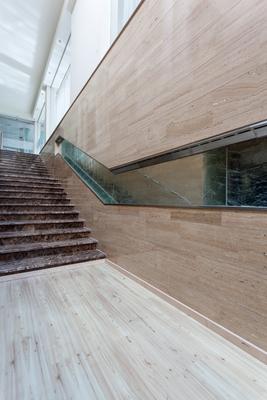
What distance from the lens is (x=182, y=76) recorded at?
1725mm

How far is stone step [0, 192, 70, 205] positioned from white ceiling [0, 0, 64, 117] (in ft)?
17.6

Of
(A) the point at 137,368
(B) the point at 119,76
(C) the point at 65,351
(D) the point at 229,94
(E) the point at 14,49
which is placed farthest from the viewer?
(E) the point at 14,49

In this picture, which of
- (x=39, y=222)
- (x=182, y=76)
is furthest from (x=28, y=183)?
(x=182, y=76)

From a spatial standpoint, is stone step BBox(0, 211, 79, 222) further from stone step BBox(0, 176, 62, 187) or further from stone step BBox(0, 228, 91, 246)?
stone step BBox(0, 176, 62, 187)

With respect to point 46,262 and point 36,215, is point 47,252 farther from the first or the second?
point 36,215

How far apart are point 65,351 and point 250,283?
44.1 inches

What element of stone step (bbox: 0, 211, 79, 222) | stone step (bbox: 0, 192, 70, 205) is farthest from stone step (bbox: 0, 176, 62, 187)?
stone step (bbox: 0, 211, 79, 222)

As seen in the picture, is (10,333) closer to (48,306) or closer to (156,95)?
(48,306)

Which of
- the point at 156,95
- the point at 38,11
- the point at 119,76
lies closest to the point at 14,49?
the point at 38,11

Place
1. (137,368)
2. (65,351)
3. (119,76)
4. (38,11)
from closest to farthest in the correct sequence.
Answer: (137,368) → (65,351) → (119,76) → (38,11)

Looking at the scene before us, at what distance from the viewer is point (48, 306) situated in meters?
1.74

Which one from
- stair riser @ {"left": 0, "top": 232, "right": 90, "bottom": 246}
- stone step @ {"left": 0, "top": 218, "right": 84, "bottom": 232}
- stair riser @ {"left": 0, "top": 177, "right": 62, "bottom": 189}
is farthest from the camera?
stair riser @ {"left": 0, "top": 177, "right": 62, "bottom": 189}

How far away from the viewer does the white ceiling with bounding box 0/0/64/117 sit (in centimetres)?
585

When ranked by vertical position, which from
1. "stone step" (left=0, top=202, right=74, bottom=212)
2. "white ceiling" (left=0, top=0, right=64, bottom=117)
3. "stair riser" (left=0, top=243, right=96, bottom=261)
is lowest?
"stair riser" (left=0, top=243, right=96, bottom=261)
